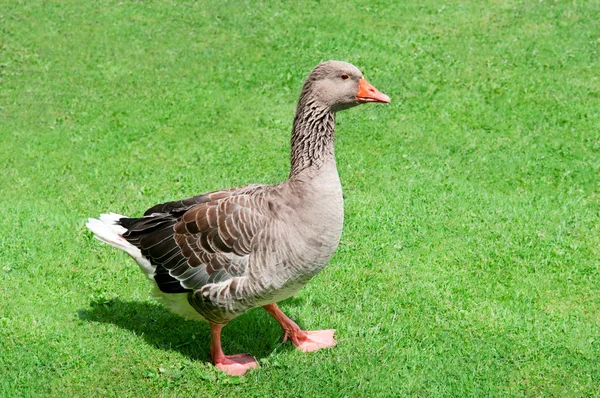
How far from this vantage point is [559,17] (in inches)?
499

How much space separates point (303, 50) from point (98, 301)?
682cm

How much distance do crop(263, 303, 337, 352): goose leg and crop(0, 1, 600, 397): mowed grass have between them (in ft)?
0.40

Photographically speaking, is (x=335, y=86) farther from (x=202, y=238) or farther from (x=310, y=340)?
(x=310, y=340)

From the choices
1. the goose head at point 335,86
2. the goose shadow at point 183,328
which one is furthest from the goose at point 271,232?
the goose shadow at point 183,328

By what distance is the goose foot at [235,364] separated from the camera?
5.48 m

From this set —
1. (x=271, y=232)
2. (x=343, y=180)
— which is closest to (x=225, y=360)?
(x=271, y=232)

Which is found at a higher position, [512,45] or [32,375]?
[512,45]

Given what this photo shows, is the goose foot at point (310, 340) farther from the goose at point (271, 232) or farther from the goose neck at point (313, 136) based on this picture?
the goose neck at point (313, 136)

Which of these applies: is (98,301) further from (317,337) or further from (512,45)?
(512,45)

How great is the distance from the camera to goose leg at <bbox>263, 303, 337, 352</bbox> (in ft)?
18.9

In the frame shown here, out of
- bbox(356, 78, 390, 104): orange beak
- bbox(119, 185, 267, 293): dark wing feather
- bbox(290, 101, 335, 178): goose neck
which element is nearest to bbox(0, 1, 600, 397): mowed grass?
bbox(119, 185, 267, 293): dark wing feather

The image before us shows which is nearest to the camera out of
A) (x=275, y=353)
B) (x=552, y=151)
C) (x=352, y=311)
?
(x=275, y=353)

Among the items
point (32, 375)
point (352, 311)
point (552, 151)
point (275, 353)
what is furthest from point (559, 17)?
point (32, 375)

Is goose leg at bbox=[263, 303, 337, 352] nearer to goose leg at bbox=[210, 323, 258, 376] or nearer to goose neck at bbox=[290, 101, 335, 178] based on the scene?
→ goose leg at bbox=[210, 323, 258, 376]
